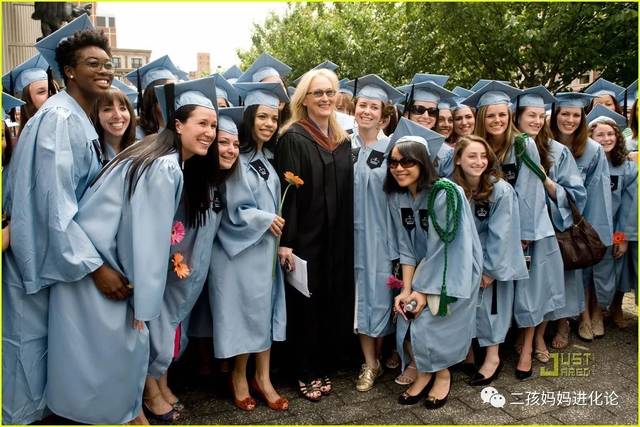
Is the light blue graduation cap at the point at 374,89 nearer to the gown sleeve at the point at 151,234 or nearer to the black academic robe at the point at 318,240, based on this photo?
the black academic robe at the point at 318,240

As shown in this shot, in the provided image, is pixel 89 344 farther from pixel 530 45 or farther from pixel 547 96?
pixel 530 45

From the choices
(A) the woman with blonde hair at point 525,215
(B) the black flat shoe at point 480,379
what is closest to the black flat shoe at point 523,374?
(A) the woman with blonde hair at point 525,215

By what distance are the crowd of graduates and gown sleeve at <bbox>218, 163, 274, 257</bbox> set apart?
0.01 meters

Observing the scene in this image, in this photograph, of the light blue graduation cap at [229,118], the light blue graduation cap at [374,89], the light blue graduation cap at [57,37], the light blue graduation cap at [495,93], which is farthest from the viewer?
the light blue graduation cap at [495,93]

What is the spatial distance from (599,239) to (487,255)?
114cm

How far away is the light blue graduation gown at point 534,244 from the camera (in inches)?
167

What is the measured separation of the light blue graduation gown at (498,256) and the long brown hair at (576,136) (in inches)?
42.7

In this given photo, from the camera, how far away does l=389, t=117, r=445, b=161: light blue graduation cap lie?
3.78 m

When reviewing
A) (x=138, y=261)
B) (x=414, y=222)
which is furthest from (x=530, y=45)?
(x=138, y=261)

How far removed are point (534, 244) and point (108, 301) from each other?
3.06m

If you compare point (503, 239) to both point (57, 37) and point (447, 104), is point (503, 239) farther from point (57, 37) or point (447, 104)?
point (57, 37)

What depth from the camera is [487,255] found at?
4.09 m

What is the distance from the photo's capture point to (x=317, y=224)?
154 inches

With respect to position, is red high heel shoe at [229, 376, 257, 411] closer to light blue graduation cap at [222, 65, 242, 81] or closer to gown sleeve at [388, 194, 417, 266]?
gown sleeve at [388, 194, 417, 266]
